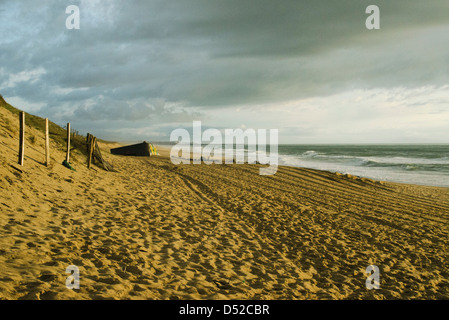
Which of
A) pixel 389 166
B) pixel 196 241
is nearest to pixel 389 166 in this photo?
pixel 389 166

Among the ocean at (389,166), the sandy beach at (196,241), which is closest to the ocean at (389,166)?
the ocean at (389,166)

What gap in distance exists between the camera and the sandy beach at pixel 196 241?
14.3 feet

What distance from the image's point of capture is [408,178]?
23.5 meters

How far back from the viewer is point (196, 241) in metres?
6.67

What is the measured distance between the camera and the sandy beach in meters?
4.37

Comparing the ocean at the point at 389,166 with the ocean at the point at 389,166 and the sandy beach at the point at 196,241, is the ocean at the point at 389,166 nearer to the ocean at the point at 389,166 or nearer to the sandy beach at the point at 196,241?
the ocean at the point at 389,166

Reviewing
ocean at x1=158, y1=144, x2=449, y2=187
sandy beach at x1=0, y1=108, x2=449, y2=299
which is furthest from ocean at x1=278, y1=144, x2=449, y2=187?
sandy beach at x1=0, y1=108, x2=449, y2=299

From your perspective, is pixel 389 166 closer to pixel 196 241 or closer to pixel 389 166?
pixel 389 166

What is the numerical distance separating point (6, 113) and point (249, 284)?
16.5 m

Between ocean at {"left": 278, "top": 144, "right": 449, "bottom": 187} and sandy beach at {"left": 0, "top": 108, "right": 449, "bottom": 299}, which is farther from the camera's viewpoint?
ocean at {"left": 278, "top": 144, "right": 449, "bottom": 187}

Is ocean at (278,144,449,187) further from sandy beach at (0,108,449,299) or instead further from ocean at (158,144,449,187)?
sandy beach at (0,108,449,299)
